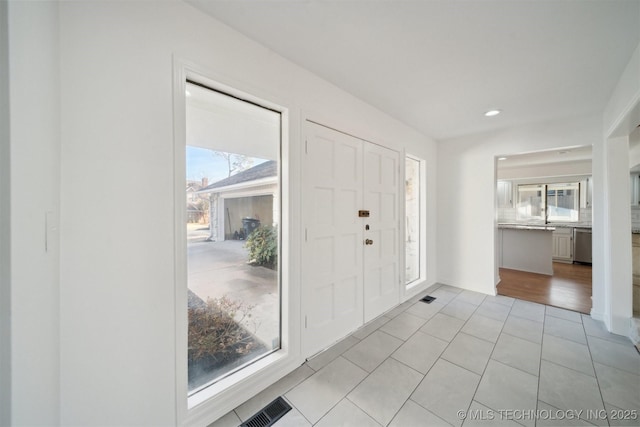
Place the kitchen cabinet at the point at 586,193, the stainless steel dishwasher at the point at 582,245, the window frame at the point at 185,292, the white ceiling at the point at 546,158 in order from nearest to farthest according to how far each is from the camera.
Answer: the window frame at the point at 185,292 < the white ceiling at the point at 546,158 < the stainless steel dishwasher at the point at 582,245 < the kitchen cabinet at the point at 586,193

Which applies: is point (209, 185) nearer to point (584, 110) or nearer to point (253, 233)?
point (253, 233)

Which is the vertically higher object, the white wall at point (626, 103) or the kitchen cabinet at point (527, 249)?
the white wall at point (626, 103)

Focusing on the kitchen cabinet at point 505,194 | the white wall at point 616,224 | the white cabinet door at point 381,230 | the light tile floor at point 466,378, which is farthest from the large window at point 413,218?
the kitchen cabinet at point 505,194

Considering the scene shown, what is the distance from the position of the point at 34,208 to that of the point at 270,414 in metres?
1.65

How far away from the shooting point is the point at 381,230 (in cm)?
284

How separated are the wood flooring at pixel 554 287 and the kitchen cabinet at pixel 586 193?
5.66ft

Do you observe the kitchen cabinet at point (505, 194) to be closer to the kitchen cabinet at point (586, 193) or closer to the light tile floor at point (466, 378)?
the kitchen cabinet at point (586, 193)

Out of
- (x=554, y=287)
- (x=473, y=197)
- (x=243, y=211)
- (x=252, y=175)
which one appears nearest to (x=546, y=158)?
(x=554, y=287)

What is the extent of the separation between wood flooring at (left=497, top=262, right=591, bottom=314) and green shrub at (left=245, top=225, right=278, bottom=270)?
3.67 metres

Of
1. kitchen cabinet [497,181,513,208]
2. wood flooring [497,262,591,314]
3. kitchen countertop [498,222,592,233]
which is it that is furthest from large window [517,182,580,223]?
wood flooring [497,262,591,314]

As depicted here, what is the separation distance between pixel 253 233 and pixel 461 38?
6.78 ft

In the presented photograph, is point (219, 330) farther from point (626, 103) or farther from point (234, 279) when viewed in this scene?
point (626, 103)

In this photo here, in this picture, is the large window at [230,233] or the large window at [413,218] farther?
the large window at [413,218]

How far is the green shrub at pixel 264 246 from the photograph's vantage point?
6.09ft
